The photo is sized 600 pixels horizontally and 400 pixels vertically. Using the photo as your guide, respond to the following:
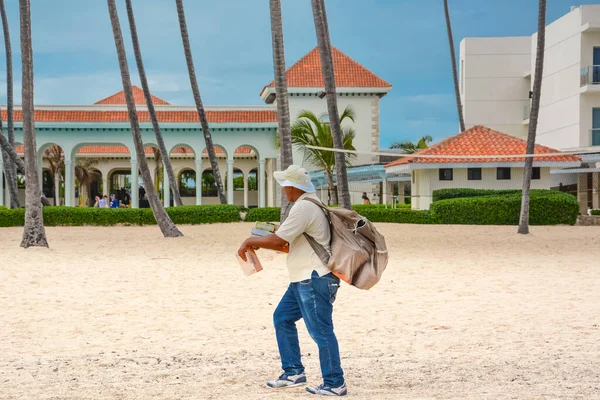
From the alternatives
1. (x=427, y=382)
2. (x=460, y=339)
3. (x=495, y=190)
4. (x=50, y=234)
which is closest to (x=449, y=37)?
(x=495, y=190)

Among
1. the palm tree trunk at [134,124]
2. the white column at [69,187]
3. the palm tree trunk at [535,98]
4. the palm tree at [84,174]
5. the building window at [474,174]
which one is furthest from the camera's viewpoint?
the palm tree at [84,174]

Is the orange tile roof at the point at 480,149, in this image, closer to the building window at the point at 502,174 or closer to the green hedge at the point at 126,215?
the building window at the point at 502,174

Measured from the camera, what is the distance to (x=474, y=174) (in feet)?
98.3

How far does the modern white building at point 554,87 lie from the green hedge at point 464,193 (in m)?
5.47

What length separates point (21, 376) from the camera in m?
6.39

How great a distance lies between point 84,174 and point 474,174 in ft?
85.2

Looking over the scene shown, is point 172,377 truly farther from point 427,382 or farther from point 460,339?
point 460,339

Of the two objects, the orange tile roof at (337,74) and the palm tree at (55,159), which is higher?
the orange tile roof at (337,74)

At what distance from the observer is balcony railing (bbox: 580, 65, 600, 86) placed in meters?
34.4

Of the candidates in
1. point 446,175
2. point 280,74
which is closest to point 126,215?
point 446,175

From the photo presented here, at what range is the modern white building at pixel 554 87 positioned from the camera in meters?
34.7

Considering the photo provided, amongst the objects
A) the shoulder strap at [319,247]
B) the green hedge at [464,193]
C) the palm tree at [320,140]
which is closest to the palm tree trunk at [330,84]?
the green hedge at [464,193]

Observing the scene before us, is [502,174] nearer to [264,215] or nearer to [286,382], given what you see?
[264,215]

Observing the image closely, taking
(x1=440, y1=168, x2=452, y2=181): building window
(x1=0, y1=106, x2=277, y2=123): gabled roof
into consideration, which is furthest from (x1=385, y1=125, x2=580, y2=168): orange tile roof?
(x1=0, y1=106, x2=277, y2=123): gabled roof
